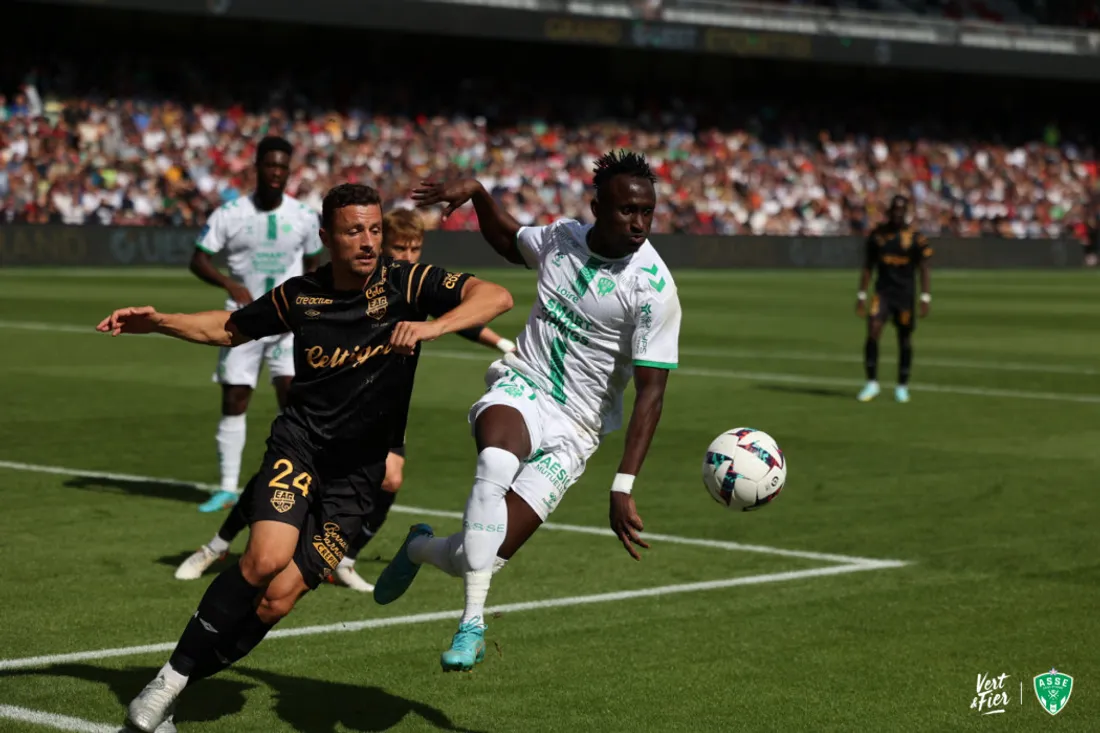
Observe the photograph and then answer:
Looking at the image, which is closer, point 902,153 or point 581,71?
point 581,71

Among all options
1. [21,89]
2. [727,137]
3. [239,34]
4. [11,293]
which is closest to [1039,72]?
[727,137]

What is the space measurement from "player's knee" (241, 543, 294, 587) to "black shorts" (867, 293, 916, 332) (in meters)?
14.7

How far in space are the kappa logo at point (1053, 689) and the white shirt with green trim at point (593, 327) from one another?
215 cm

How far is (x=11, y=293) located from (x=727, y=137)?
32.7m

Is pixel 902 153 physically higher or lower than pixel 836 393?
higher

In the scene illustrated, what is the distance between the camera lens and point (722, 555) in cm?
1020

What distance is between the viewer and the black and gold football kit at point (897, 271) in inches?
786

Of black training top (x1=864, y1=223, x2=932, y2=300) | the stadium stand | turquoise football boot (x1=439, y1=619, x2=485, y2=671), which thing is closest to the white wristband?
turquoise football boot (x1=439, y1=619, x2=485, y2=671)

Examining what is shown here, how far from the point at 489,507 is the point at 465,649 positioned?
72 centimetres

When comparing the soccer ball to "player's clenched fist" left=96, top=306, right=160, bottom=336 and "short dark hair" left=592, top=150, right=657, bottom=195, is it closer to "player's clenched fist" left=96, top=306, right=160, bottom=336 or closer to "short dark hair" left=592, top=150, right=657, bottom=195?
"short dark hair" left=592, top=150, right=657, bottom=195

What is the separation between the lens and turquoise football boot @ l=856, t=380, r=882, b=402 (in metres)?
19.0

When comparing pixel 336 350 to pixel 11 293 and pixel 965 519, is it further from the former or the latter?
pixel 11 293

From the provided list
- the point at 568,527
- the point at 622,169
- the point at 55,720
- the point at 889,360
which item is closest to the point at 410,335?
the point at 622,169

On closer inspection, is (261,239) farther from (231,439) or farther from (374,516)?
(374,516)
